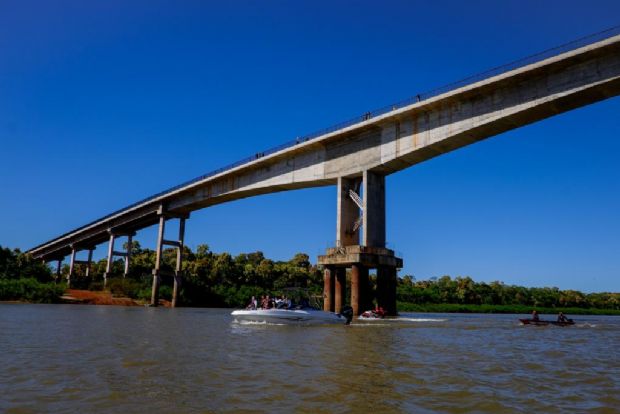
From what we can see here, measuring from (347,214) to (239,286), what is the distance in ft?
136

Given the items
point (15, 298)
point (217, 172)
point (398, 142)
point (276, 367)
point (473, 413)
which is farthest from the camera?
point (15, 298)

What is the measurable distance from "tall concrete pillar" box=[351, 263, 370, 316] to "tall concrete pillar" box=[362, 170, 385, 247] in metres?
1.91

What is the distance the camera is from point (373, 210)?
34.2m

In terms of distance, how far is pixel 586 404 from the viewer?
7922 mm

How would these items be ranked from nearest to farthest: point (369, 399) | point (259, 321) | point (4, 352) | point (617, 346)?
point (369, 399) < point (4, 352) < point (617, 346) < point (259, 321)

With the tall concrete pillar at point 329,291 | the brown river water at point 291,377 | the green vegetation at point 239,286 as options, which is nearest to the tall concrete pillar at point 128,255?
the green vegetation at point 239,286

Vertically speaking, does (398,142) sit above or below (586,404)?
above

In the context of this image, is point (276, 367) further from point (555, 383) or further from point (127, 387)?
point (555, 383)

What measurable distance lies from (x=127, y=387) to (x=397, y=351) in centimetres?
845

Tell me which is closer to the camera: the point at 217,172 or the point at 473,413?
the point at 473,413

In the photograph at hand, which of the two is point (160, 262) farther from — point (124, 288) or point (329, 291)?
point (329, 291)

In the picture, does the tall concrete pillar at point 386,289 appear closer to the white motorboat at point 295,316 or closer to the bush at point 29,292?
the white motorboat at point 295,316

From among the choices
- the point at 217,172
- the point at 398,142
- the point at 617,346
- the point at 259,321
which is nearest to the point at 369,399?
the point at 617,346

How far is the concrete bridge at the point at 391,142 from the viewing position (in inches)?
1034
